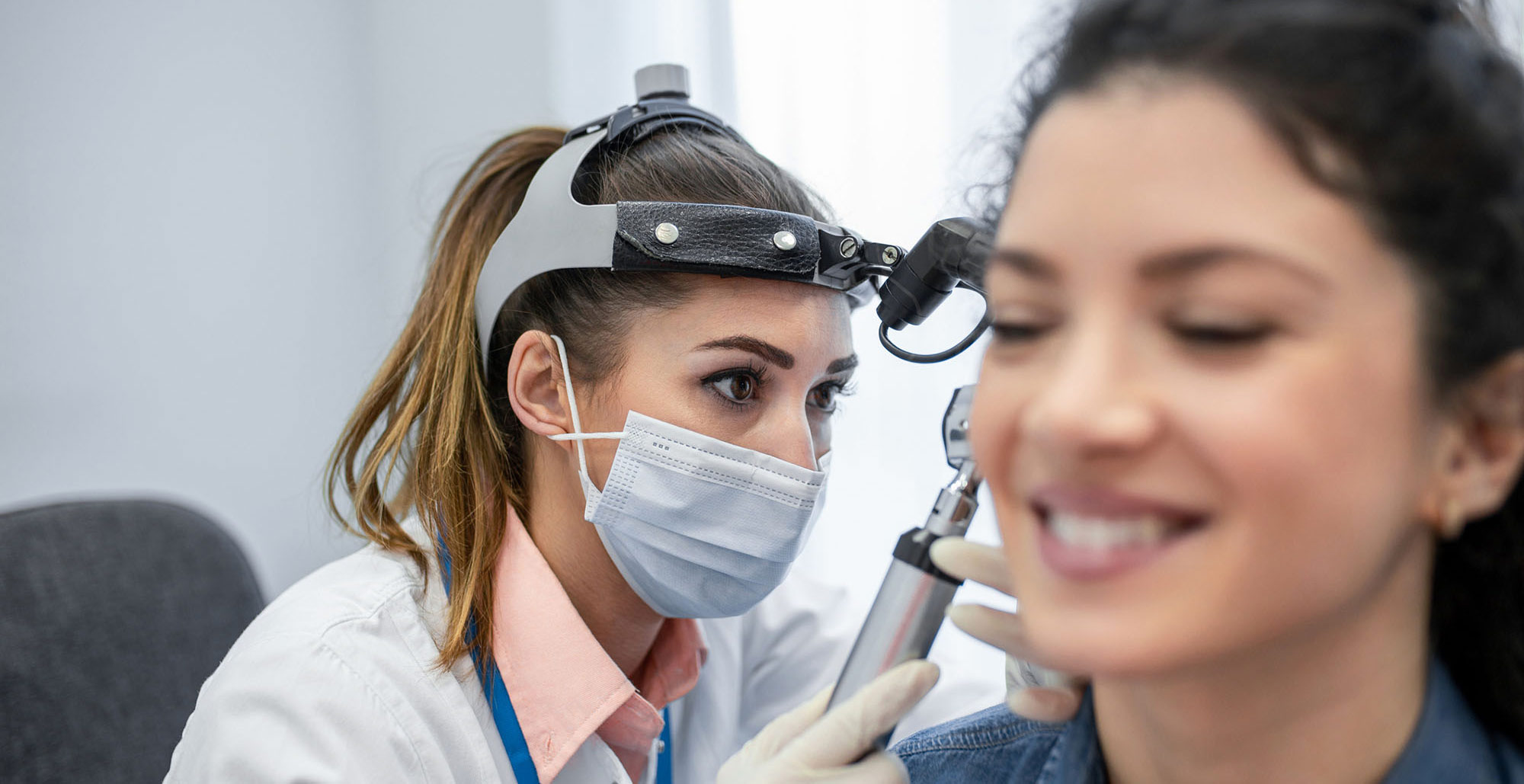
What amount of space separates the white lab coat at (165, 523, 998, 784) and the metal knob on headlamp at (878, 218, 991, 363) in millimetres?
555

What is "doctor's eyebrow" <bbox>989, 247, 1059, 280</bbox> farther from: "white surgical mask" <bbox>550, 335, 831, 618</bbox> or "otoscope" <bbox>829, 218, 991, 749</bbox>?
"white surgical mask" <bbox>550, 335, 831, 618</bbox>

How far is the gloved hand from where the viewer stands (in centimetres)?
73

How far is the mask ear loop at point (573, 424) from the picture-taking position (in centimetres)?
114

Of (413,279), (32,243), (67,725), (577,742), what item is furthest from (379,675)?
(413,279)

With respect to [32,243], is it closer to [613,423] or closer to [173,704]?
[173,704]

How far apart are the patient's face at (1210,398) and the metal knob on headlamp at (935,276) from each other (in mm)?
355

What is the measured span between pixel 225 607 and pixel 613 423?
68 centimetres

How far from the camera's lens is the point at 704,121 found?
4.12 feet

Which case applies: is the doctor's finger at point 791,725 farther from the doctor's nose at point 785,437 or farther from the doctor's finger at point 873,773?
the doctor's nose at point 785,437

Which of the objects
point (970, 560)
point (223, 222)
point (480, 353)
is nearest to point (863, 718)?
point (970, 560)

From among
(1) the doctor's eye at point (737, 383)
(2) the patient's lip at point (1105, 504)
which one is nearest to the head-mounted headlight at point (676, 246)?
(1) the doctor's eye at point (737, 383)

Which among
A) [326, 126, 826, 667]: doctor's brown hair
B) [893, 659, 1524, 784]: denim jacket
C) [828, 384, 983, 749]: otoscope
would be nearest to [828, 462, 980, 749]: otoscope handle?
[828, 384, 983, 749]: otoscope

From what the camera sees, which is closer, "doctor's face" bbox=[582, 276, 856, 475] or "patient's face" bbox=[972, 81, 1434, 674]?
"patient's face" bbox=[972, 81, 1434, 674]

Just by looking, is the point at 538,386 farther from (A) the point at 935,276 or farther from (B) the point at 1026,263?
(B) the point at 1026,263
